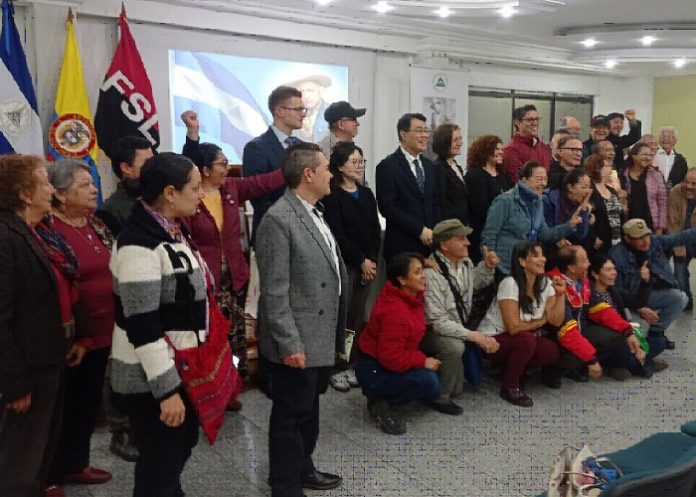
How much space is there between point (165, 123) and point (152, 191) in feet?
13.0

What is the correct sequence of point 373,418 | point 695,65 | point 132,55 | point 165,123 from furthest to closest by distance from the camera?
point 695,65
point 165,123
point 132,55
point 373,418

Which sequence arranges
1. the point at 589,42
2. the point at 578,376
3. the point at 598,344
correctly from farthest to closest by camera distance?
1. the point at 589,42
2. the point at 578,376
3. the point at 598,344

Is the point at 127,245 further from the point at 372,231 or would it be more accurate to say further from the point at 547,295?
the point at 547,295

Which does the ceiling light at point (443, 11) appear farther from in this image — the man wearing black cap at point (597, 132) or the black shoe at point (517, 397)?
the black shoe at point (517, 397)

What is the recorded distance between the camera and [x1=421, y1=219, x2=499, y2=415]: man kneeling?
3.51m

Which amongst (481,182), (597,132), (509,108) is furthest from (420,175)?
(509,108)

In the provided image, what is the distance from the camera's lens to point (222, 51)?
19.6ft

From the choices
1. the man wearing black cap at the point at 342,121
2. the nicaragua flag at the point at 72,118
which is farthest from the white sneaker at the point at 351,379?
the nicaragua flag at the point at 72,118

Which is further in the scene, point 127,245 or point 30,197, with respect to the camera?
point 30,197

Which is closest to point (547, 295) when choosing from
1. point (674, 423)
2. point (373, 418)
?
point (674, 423)

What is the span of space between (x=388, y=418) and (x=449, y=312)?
71 cm

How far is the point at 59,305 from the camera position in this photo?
2.30m

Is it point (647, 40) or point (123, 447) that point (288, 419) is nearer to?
point (123, 447)

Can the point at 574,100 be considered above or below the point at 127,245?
above
